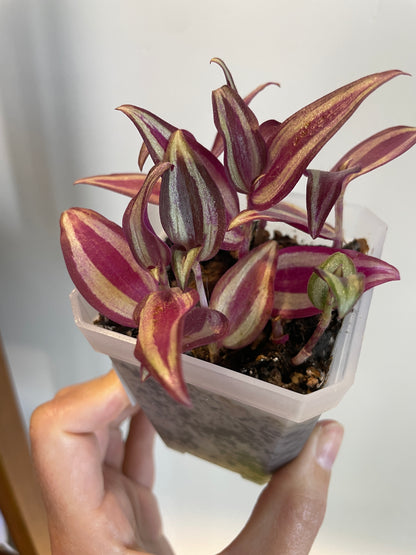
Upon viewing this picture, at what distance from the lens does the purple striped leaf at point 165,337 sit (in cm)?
22

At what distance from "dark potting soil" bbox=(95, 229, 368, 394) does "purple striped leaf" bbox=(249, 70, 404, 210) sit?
12 cm

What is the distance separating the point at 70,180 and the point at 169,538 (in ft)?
2.11

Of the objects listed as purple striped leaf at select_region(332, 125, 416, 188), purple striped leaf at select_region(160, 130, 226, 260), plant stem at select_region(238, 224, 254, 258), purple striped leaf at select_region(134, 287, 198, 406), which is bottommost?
purple striped leaf at select_region(134, 287, 198, 406)

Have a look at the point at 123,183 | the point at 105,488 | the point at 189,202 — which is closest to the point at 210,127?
the point at 123,183

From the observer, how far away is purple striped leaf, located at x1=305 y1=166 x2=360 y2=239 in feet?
0.91

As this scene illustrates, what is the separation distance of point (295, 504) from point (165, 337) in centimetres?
29

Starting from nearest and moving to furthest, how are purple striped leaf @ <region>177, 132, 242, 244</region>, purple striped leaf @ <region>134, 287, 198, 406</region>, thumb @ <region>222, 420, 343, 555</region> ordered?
purple striped leaf @ <region>134, 287, 198, 406</region> → purple striped leaf @ <region>177, 132, 242, 244</region> → thumb @ <region>222, 420, 343, 555</region>

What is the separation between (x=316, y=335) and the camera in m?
0.33

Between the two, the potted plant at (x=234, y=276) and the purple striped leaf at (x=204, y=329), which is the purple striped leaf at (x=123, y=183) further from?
the purple striped leaf at (x=204, y=329)

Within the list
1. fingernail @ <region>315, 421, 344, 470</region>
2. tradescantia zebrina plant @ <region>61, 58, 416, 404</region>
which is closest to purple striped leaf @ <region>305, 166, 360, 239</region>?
Answer: tradescantia zebrina plant @ <region>61, 58, 416, 404</region>

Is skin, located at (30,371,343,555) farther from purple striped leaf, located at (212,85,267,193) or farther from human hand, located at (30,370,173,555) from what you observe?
purple striped leaf, located at (212,85,267,193)

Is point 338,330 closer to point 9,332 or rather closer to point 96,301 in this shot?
point 96,301

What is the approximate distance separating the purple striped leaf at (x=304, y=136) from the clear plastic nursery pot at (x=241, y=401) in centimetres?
12

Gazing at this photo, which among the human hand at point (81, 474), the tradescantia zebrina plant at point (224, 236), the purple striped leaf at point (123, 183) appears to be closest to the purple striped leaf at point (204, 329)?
the tradescantia zebrina plant at point (224, 236)
